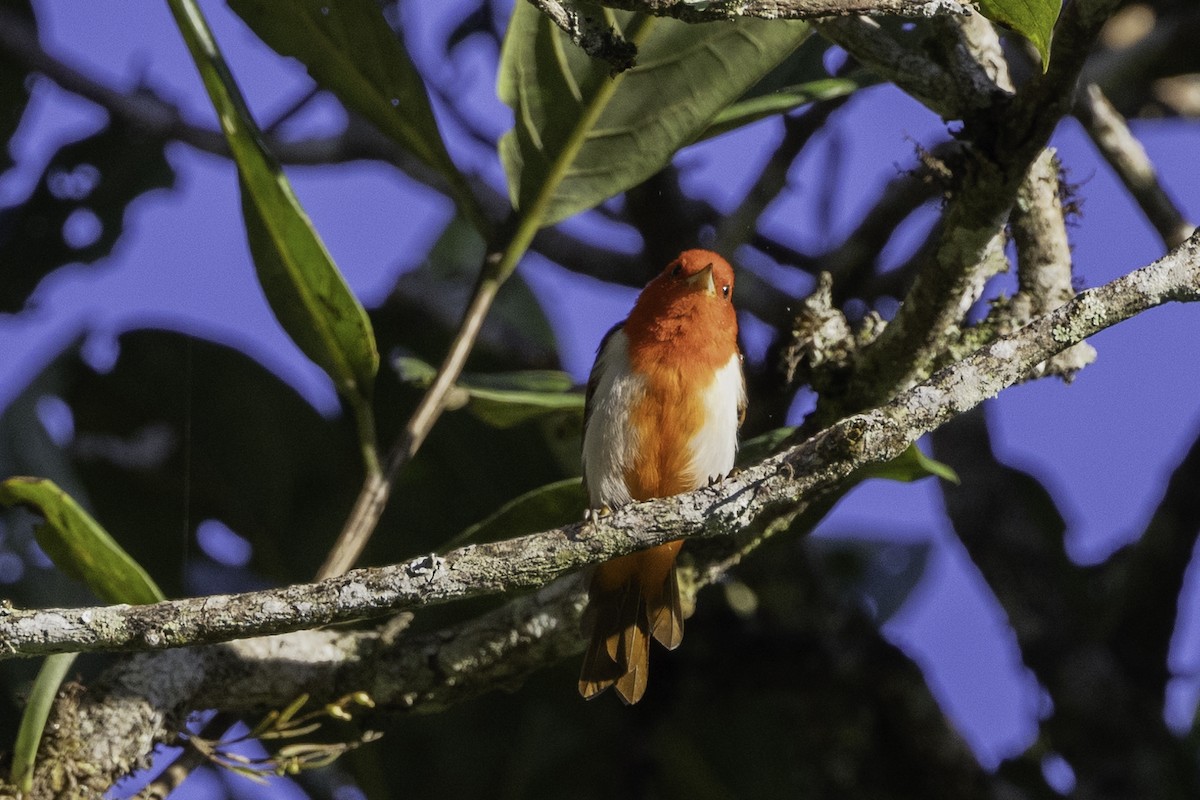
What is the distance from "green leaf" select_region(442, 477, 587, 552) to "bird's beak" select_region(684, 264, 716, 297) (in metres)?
0.80

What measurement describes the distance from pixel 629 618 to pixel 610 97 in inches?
49.7

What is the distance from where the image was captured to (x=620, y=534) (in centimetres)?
224

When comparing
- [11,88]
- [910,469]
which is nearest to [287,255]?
[910,469]

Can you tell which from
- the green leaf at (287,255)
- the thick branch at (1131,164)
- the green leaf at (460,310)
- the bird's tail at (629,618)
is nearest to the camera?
the green leaf at (287,255)

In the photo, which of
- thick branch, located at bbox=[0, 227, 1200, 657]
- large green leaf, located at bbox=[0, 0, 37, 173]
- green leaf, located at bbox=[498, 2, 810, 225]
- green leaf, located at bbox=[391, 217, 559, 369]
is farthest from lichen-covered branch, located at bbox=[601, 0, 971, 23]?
large green leaf, located at bbox=[0, 0, 37, 173]

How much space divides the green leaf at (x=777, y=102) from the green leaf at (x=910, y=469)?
0.97 metres

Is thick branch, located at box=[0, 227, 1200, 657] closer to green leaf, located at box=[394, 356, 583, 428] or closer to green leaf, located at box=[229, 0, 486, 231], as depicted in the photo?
green leaf, located at box=[394, 356, 583, 428]

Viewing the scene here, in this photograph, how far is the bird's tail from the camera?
3236mm

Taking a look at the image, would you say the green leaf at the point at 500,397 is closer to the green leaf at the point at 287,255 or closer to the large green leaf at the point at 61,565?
the green leaf at the point at 287,255

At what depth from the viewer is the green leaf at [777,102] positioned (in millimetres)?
3348

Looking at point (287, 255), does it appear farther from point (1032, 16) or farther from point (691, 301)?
point (1032, 16)

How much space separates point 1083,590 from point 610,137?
289 cm

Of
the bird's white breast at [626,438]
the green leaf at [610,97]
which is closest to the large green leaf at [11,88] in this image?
the green leaf at [610,97]

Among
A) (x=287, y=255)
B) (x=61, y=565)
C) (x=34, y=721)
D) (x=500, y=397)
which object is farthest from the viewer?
(x=500, y=397)
